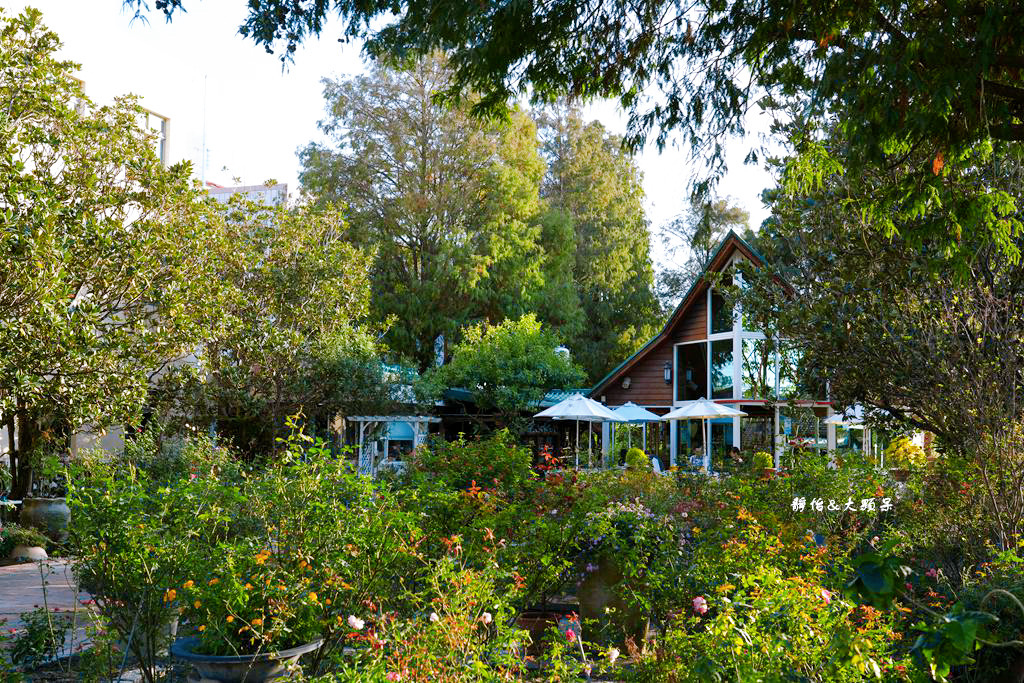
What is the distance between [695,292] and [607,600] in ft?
62.8

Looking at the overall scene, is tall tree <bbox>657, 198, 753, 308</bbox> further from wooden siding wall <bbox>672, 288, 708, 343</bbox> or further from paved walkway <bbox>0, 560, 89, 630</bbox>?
paved walkway <bbox>0, 560, 89, 630</bbox>

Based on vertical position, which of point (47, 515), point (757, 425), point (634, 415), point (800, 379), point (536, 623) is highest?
point (800, 379)

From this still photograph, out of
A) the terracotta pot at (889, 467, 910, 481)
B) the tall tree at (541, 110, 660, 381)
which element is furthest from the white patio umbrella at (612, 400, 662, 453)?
the terracotta pot at (889, 467, 910, 481)

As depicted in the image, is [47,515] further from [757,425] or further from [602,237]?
[602,237]

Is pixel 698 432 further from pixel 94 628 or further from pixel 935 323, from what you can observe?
pixel 94 628

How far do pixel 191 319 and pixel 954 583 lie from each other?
9915 millimetres

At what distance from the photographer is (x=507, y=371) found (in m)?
24.8

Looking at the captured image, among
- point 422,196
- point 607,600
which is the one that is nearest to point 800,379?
point 607,600

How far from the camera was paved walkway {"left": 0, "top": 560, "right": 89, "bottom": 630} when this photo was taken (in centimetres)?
796

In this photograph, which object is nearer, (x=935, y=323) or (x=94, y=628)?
(x=94, y=628)

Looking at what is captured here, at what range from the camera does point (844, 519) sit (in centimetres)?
810

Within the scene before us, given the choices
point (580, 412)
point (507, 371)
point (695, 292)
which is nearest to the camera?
point (580, 412)

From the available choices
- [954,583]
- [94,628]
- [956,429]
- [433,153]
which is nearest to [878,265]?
[956,429]

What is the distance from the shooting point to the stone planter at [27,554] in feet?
37.6
